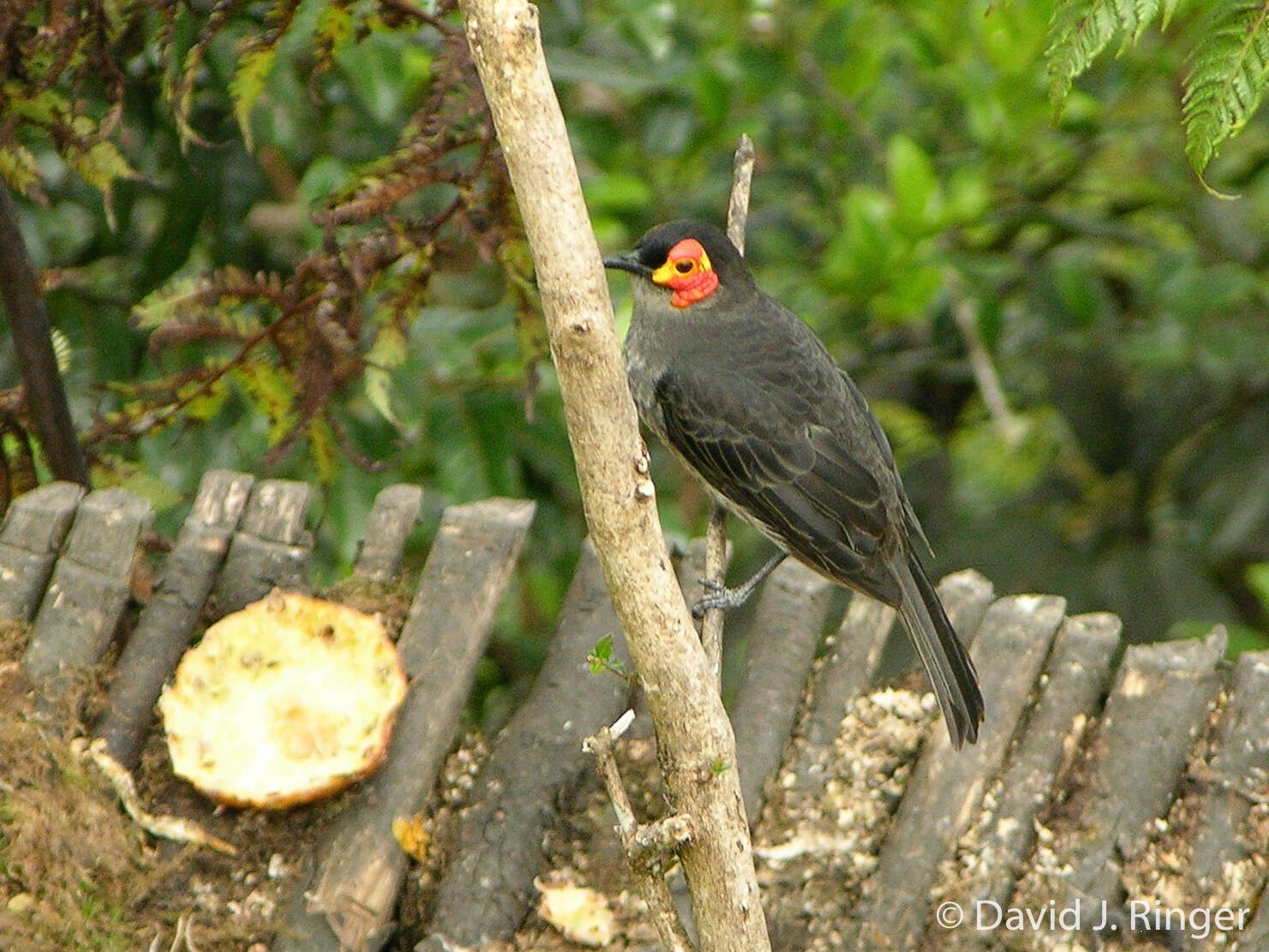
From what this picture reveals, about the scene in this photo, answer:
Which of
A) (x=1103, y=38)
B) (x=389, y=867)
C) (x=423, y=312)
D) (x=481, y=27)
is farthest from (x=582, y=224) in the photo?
(x=423, y=312)

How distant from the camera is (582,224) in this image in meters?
1.83

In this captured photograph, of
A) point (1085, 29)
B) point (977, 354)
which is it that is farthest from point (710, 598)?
point (977, 354)

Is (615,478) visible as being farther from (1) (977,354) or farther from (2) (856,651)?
(1) (977,354)

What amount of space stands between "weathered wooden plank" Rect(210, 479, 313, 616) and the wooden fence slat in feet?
4.58

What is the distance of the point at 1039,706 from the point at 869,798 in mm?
358

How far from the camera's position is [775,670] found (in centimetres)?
264

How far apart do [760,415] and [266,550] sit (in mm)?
1137

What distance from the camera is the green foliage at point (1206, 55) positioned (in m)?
1.96

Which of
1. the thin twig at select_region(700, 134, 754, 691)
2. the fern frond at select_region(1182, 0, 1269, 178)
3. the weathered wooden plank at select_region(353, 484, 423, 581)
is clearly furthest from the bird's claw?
the fern frond at select_region(1182, 0, 1269, 178)

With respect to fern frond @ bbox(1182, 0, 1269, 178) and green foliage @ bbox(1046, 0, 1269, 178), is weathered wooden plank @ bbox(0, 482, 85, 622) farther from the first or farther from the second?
fern frond @ bbox(1182, 0, 1269, 178)

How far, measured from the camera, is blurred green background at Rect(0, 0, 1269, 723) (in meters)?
3.00

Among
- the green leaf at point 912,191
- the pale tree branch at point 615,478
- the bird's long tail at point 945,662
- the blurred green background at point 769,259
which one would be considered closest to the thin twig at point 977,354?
the blurred green background at point 769,259

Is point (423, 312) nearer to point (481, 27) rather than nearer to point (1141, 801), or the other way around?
point (481, 27)

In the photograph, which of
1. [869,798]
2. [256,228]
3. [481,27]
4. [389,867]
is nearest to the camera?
[481,27]
